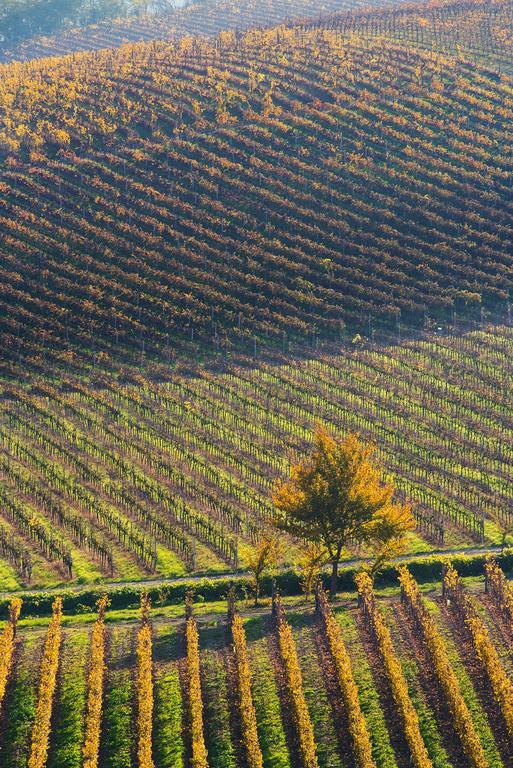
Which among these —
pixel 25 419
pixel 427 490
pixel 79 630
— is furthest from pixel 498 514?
pixel 25 419

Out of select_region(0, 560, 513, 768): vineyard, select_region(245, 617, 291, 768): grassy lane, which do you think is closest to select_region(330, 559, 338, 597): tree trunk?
select_region(0, 560, 513, 768): vineyard

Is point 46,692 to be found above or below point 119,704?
above

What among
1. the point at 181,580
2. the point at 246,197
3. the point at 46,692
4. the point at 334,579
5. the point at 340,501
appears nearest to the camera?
the point at 46,692

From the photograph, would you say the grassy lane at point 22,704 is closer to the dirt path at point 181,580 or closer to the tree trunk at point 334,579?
the dirt path at point 181,580

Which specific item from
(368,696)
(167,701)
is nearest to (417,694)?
(368,696)

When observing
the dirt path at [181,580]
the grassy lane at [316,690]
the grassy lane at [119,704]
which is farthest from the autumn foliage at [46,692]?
the grassy lane at [316,690]

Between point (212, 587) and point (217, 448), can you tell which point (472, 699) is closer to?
point (212, 587)

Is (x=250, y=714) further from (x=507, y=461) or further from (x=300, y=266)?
(x=300, y=266)

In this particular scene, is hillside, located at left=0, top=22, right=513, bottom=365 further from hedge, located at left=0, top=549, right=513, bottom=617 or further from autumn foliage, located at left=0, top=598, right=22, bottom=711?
autumn foliage, located at left=0, top=598, right=22, bottom=711
